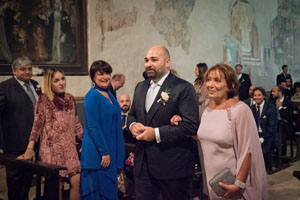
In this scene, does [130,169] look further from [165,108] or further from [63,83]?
[165,108]

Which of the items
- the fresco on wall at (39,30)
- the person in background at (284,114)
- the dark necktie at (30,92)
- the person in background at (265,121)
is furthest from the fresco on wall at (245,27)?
the dark necktie at (30,92)

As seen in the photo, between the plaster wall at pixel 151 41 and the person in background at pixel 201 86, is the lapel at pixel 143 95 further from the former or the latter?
the plaster wall at pixel 151 41

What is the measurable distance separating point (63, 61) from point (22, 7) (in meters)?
1.39

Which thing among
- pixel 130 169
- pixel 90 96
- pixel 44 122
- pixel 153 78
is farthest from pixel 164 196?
pixel 130 169

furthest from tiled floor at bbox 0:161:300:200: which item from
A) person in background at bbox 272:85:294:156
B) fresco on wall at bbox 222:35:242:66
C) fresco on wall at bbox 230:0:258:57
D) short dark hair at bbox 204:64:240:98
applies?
fresco on wall at bbox 230:0:258:57

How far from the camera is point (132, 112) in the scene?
3523mm

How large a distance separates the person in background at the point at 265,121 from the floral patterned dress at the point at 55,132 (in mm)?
4318

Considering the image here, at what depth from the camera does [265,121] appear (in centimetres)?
738

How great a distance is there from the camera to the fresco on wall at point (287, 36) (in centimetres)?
1748

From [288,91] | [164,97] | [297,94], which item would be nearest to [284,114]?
[297,94]

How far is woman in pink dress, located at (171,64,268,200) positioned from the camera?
2.67 meters

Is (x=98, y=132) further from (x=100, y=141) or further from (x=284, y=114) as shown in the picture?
(x=284, y=114)

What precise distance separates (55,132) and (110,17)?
5.60 metres

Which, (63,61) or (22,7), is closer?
(22,7)
